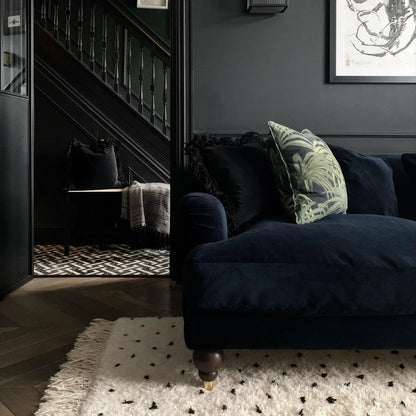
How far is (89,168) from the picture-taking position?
13.0 feet

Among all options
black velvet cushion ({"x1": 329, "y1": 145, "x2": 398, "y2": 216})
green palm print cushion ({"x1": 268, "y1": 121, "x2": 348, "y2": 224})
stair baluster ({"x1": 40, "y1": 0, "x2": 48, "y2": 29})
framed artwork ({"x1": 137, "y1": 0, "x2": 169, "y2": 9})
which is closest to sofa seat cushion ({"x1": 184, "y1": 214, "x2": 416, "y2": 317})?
green palm print cushion ({"x1": 268, "y1": 121, "x2": 348, "y2": 224})

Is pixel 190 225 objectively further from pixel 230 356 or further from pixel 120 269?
pixel 120 269

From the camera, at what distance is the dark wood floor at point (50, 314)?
1.57 m

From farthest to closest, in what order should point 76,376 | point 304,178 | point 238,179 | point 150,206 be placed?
1. point 150,206
2. point 238,179
3. point 304,178
4. point 76,376

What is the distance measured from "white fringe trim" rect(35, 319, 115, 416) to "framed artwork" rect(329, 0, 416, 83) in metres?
1.99

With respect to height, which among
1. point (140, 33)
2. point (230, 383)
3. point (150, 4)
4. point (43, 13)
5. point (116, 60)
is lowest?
point (230, 383)

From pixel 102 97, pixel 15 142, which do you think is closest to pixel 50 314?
pixel 15 142

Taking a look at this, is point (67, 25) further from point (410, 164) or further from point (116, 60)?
point (410, 164)

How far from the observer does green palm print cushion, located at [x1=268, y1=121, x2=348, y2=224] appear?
1.93m

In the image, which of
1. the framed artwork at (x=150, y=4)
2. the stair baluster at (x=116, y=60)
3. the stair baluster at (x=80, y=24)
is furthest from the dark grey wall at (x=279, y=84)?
the framed artwork at (x=150, y=4)

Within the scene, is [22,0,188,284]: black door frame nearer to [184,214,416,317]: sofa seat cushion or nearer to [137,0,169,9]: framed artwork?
[184,214,416,317]: sofa seat cushion

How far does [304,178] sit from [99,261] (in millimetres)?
2092

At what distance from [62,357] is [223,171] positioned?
1.04m

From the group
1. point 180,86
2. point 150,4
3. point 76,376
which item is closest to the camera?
point 76,376
